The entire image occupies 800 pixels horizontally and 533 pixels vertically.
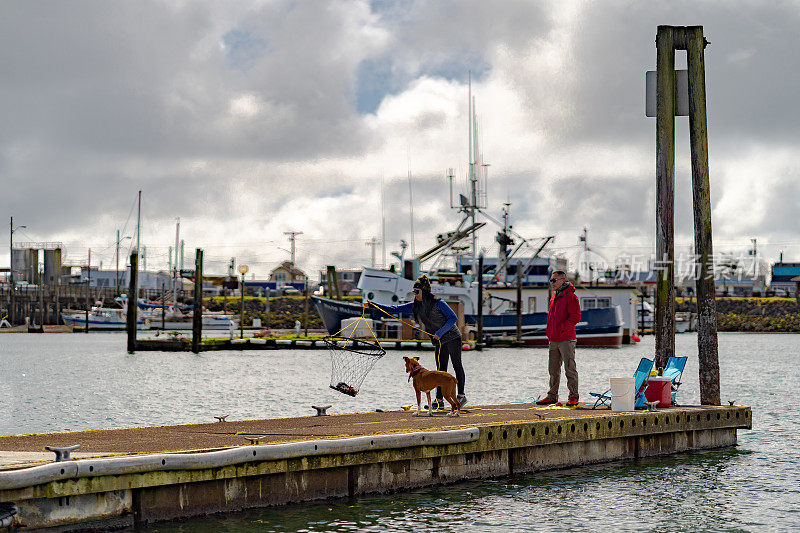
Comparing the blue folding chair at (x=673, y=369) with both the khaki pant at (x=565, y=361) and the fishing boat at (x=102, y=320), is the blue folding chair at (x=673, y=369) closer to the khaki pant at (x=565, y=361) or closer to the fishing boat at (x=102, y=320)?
the khaki pant at (x=565, y=361)

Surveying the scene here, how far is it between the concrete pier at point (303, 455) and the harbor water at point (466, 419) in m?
0.20

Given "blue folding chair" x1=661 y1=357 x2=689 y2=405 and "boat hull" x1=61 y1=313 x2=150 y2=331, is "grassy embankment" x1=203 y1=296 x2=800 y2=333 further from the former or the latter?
"blue folding chair" x1=661 y1=357 x2=689 y2=405

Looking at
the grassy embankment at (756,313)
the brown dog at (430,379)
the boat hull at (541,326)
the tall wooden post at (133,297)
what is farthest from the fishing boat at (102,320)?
the brown dog at (430,379)

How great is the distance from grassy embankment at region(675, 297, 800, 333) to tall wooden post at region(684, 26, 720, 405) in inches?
4456

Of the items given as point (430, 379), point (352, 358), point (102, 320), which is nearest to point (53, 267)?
point (102, 320)

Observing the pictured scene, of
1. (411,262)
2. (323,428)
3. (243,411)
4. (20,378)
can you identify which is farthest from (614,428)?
(411,262)

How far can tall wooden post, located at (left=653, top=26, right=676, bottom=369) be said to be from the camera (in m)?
15.4

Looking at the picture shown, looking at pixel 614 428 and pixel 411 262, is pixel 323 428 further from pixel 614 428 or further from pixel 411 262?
pixel 411 262

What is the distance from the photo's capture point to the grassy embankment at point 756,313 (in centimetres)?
12712

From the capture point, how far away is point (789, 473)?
14336mm

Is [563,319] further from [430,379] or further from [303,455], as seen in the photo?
[303,455]

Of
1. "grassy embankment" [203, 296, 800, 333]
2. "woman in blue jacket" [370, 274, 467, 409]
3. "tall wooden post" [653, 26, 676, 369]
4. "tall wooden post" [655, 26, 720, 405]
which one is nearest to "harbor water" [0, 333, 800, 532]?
"woman in blue jacket" [370, 274, 467, 409]

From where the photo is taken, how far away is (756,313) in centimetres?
13312

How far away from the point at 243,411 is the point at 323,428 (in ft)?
42.0
